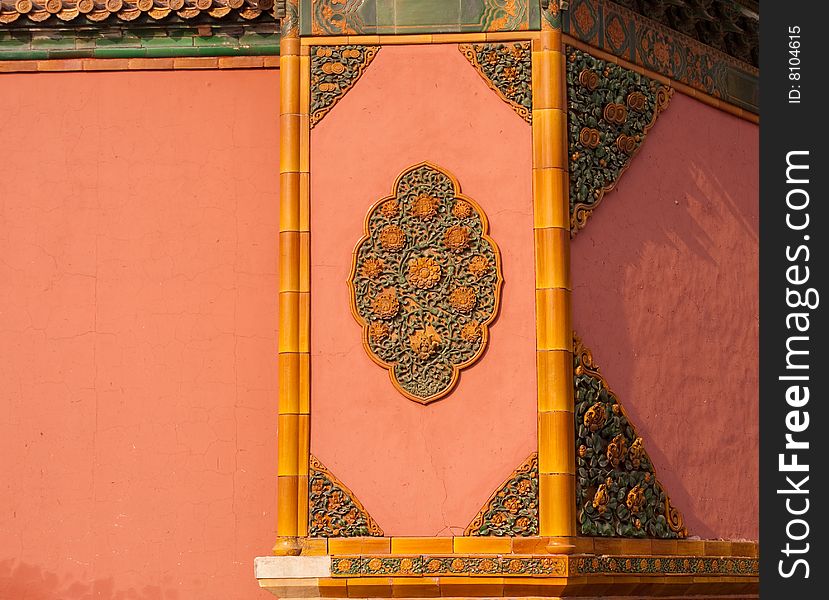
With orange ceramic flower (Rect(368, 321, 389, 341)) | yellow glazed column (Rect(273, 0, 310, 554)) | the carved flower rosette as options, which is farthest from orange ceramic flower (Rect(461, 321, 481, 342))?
yellow glazed column (Rect(273, 0, 310, 554))

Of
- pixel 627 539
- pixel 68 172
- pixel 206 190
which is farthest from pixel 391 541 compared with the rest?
pixel 68 172

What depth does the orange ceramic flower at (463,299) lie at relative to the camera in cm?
750

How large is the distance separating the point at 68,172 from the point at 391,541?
9.10 feet

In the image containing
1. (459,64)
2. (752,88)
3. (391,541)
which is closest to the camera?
(391,541)

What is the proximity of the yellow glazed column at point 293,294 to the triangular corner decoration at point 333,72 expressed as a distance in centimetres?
4

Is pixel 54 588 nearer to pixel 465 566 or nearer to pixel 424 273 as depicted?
pixel 465 566

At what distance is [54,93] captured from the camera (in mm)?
8523

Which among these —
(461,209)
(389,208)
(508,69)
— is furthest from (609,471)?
(508,69)

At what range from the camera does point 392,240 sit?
7.58 m

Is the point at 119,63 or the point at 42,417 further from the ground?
the point at 119,63

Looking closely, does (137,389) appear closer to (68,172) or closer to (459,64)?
(68,172)

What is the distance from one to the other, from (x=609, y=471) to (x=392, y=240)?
153cm

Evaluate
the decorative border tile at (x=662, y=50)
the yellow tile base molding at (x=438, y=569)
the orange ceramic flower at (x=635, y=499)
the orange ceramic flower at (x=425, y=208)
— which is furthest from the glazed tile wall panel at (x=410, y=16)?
the yellow tile base molding at (x=438, y=569)

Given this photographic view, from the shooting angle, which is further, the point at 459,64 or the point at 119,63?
the point at 119,63
